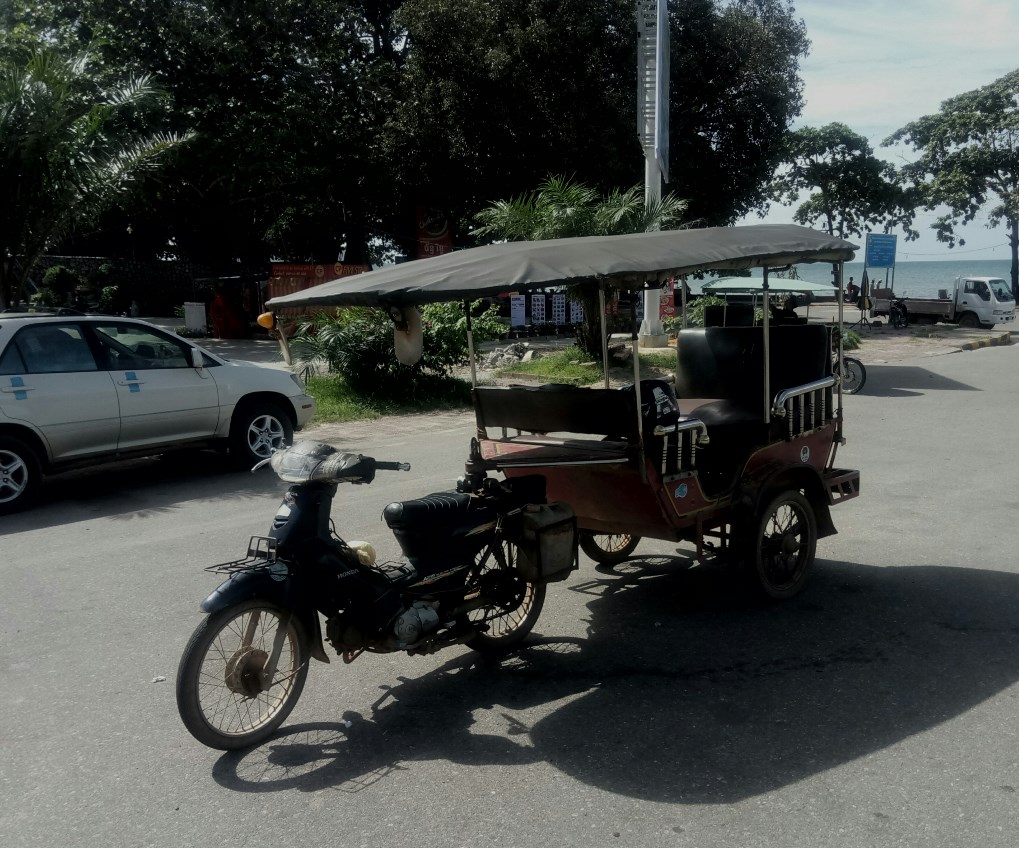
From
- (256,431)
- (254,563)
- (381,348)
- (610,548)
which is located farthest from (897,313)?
(254,563)

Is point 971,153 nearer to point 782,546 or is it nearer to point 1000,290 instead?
point 1000,290

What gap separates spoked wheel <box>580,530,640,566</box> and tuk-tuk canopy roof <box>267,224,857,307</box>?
177 centimetres

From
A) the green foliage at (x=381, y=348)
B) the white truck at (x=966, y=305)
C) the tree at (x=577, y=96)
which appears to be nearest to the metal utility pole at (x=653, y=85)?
the tree at (x=577, y=96)

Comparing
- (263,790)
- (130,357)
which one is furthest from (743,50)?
(263,790)

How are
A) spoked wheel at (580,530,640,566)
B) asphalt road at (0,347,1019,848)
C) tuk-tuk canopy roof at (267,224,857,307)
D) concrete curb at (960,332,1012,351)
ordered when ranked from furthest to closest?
concrete curb at (960,332,1012,351) → spoked wheel at (580,530,640,566) → tuk-tuk canopy roof at (267,224,857,307) → asphalt road at (0,347,1019,848)

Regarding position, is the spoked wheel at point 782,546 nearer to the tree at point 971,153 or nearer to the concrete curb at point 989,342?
the concrete curb at point 989,342

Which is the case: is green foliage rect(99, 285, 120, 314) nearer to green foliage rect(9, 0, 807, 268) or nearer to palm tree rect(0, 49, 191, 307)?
green foliage rect(9, 0, 807, 268)

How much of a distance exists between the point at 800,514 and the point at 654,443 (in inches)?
49.8

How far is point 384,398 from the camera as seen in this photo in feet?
46.0

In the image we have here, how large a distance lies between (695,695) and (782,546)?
4.92 ft

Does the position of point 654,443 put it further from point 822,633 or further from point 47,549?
point 47,549

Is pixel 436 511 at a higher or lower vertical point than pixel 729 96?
lower

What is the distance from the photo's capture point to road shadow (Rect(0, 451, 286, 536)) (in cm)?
804

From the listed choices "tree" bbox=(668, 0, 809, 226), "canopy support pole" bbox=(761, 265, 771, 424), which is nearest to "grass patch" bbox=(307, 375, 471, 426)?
"canopy support pole" bbox=(761, 265, 771, 424)
